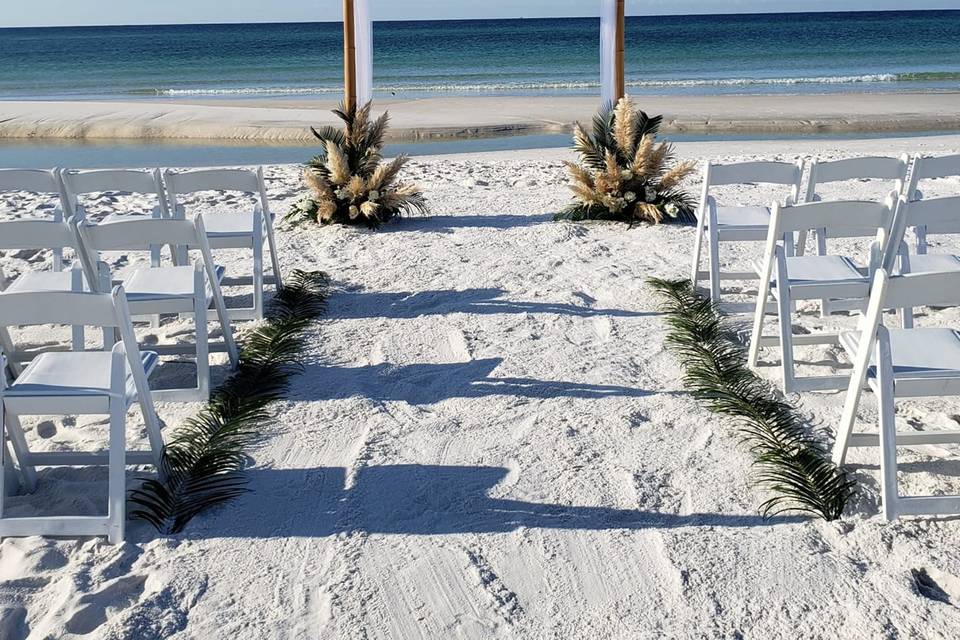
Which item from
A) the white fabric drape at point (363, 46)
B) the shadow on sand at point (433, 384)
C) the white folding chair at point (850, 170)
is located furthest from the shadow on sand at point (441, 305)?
the white fabric drape at point (363, 46)

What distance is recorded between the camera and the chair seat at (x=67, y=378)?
11.1 ft

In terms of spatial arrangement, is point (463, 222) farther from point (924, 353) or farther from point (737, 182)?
point (924, 353)

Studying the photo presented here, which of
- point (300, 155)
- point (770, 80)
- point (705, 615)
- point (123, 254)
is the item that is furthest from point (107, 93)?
point (705, 615)

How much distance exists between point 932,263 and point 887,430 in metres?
2.13

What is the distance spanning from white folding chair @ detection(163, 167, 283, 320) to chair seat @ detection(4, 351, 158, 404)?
74.8 inches

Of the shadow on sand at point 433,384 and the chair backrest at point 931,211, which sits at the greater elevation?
the chair backrest at point 931,211

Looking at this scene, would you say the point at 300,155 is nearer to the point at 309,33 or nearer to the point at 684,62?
the point at 684,62

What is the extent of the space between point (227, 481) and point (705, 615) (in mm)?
1968

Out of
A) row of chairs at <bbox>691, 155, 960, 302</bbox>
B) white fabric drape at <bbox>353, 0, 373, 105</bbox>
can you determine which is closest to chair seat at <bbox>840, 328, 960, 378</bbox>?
row of chairs at <bbox>691, 155, 960, 302</bbox>

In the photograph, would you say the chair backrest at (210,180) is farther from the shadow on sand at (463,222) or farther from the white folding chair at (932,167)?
the white folding chair at (932,167)

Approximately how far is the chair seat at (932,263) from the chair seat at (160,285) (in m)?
3.82

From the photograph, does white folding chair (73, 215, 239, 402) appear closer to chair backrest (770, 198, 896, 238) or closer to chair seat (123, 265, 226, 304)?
chair seat (123, 265, 226, 304)

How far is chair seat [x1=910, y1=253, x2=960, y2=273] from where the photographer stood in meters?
5.04

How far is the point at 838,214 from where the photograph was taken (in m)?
4.34
